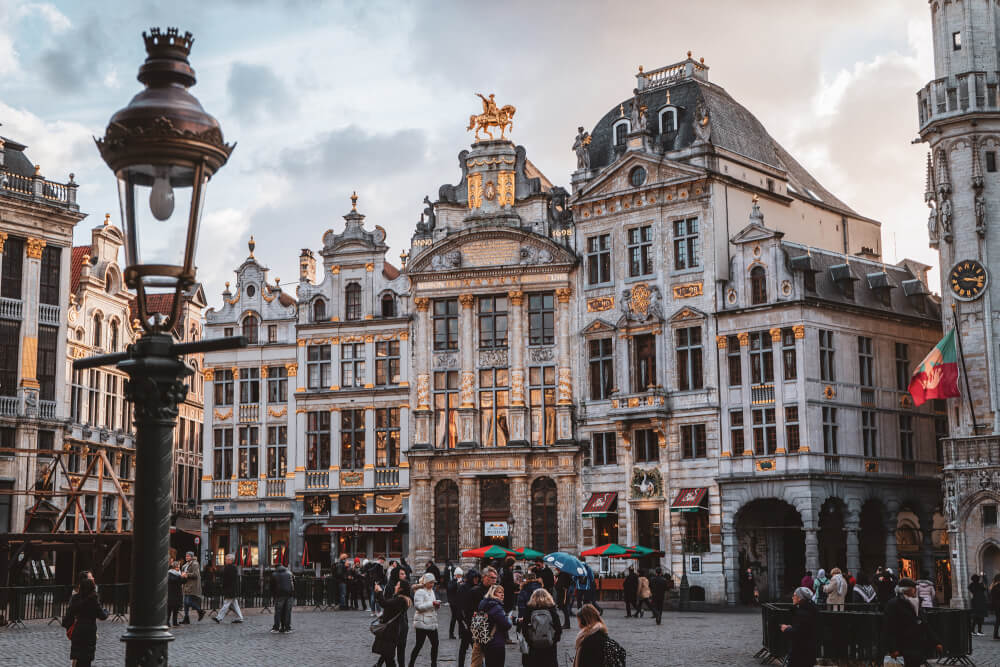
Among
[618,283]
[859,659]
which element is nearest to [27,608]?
[859,659]

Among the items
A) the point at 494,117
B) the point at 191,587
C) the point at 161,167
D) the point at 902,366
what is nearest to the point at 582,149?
the point at 494,117

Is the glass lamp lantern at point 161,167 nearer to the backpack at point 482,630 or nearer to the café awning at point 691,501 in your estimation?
the backpack at point 482,630

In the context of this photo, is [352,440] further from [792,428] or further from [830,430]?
[830,430]

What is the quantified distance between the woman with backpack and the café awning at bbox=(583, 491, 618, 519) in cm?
3619

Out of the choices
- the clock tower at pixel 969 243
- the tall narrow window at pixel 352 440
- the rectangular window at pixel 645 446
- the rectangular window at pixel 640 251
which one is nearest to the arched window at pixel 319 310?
the tall narrow window at pixel 352 440

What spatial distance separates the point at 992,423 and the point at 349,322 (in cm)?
2754

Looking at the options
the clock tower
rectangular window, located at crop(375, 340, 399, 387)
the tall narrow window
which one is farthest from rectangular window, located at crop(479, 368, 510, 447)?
the clock tower

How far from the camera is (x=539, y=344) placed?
5506 centimetres

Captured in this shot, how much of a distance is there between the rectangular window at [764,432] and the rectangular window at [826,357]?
2453mm

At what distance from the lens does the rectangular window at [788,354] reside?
48.5m

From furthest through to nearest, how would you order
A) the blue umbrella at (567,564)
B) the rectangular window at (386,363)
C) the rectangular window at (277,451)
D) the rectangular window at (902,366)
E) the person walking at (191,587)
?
the rectangular window at (277,451) → the rectangular window at (386,363) → the rectangular window at (902,366) → the blue umbrella at (567,564) → the person walking at (191,587)

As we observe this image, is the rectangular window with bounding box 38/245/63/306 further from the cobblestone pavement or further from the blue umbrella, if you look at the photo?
the blue umbrella

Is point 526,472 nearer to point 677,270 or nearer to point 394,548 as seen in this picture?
point 394,548

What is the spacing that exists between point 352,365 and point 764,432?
19.0 m
